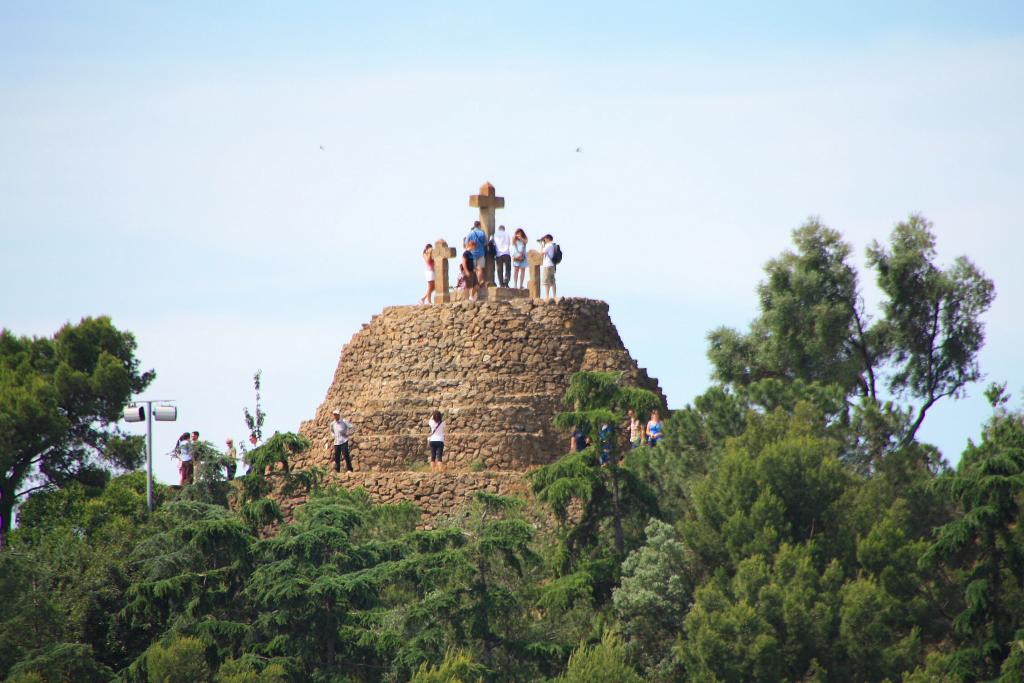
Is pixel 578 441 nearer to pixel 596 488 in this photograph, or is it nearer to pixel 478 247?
pixel 596 488

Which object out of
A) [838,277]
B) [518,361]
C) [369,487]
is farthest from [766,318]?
[369,487]

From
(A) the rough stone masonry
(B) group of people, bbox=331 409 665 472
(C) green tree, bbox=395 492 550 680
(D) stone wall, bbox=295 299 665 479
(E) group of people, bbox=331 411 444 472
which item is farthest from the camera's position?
(D) stone wall, bbox=295 299 665 479

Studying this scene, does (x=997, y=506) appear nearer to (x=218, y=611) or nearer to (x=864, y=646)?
(x=864, y=646)

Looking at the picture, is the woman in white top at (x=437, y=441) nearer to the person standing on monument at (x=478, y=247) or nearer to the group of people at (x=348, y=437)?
the group of people at (x=348, y=437)

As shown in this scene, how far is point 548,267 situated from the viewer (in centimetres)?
5838

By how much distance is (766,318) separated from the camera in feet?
211

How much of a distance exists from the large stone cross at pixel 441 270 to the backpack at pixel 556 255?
281 centimetres

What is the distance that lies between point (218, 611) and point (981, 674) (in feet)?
55.8

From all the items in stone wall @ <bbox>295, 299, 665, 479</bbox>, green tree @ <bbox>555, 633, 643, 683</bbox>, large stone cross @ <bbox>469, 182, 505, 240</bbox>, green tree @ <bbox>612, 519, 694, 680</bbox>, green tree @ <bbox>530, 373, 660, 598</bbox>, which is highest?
large stone cross @ <bbox>469, 182, 505, 240</bbox>

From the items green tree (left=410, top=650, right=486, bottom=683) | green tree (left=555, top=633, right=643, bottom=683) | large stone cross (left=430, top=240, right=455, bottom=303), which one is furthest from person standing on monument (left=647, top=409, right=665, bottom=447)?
green tree (left=410, top=650, right=486, bottom=683)

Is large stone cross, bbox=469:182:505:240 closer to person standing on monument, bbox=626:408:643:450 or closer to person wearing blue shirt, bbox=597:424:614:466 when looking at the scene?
person standing on monument, bbox=626:408:643:450

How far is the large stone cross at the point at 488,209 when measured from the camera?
59.2m

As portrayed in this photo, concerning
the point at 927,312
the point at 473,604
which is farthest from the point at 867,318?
the point at 473,604

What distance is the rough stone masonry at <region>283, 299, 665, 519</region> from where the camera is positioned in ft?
180
